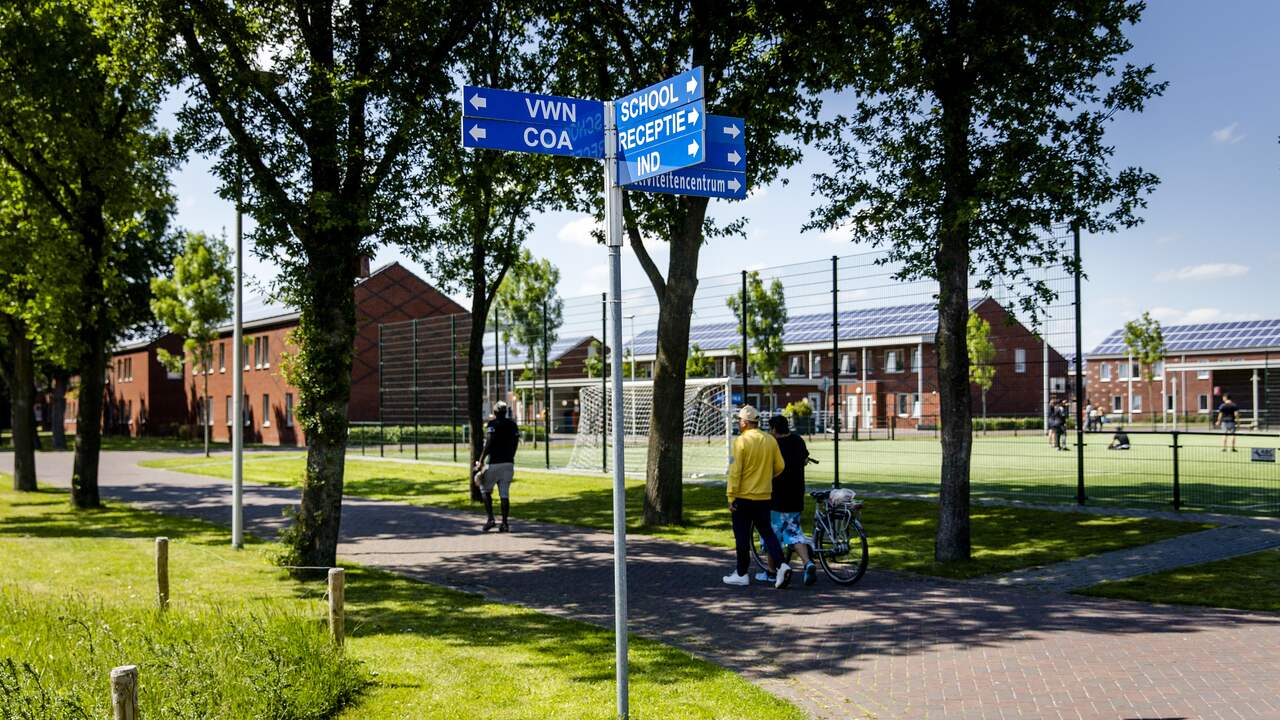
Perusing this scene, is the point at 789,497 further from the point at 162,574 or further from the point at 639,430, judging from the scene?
the point at 639,430

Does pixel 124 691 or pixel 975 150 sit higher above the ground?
pixel 975 150

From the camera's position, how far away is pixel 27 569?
12.0 meters

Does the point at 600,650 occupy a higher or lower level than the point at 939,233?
lower

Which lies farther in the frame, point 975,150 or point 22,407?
point 22,407

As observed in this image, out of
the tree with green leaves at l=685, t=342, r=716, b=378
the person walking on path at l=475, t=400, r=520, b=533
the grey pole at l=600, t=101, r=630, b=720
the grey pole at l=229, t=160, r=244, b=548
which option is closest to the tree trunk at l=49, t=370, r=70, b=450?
the tree with green leaves at l=685, t=342, r=716, b=378

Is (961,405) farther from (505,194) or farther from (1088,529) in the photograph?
(505,194)

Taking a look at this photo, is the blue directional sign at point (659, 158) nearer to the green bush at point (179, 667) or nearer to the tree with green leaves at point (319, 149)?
the green bush at point (179, 667)

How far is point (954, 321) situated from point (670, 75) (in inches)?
251

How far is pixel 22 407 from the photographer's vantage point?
22906 mm

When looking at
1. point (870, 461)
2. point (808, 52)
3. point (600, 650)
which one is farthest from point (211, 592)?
point (870, 461)

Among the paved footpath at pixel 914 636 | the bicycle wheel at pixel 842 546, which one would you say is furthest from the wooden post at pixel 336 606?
the bicycle wheel at pixel 842 546

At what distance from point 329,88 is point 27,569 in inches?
288

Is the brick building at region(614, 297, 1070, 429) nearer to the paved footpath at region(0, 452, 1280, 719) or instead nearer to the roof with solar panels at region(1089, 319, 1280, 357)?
the paved footpath at region(0, 452, 1280, 719)

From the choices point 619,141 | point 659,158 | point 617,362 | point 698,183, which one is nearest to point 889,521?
point 698,183
